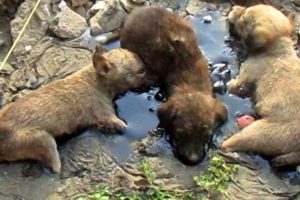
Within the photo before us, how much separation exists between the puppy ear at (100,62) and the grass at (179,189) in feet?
2.95

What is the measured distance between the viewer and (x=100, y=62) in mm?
5840

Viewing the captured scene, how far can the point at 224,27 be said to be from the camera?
6.68 meters

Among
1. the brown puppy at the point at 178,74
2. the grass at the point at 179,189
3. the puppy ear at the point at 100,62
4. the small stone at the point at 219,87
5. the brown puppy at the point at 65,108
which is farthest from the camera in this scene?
the small stone at the point at 219,87

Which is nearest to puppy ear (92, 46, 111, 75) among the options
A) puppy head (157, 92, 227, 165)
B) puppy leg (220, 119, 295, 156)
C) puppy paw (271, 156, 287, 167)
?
puppy head (157, 92, 227, 165)

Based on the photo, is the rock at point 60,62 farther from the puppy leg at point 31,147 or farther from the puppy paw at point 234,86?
the puppy paw at point 234,86

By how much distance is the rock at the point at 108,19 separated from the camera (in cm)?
661

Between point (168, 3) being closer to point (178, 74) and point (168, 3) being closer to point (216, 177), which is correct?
point (178, 74)

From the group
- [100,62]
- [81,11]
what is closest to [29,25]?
[81,11]

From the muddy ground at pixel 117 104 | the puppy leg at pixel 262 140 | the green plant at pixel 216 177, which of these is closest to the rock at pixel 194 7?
the muddy ground at pixel 117 104

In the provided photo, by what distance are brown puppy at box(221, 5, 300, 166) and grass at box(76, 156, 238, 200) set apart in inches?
10.6

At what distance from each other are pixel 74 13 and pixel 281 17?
1.87m

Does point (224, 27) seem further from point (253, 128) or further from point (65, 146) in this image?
point (65, 146)

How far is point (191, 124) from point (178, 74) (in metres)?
0.62

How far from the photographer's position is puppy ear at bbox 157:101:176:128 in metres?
5.61
